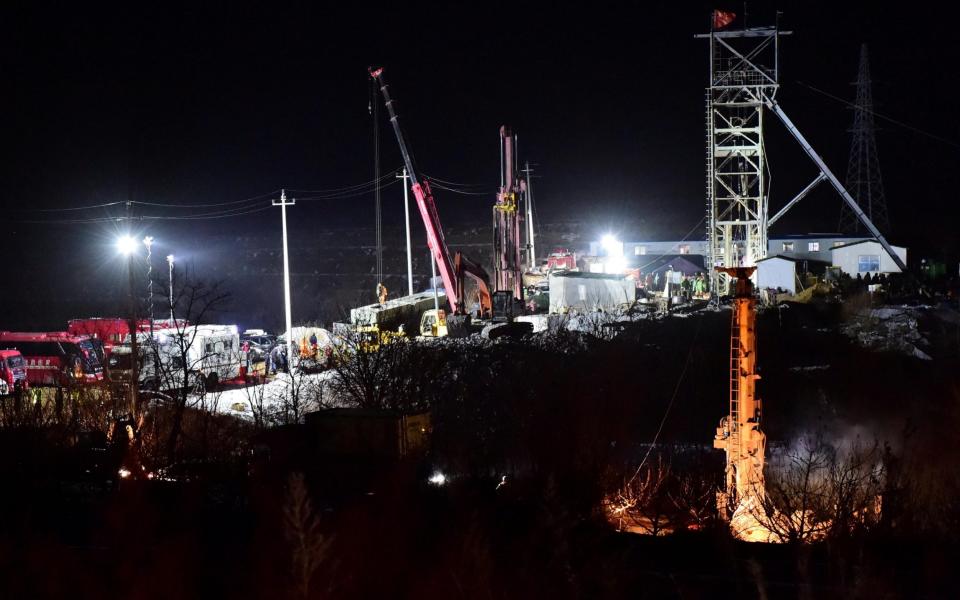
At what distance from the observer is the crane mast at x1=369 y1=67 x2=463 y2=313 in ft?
86.2

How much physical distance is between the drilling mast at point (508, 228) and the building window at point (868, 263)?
12.1 m

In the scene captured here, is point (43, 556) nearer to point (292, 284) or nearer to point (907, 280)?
point (907, 280)

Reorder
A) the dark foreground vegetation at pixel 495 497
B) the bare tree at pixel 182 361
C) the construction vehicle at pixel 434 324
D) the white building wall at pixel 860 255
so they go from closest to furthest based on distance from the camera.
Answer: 1. the dark foreground vegetation at pixel 495 497
2. the bare tree at pixel 182 361
3. the construction vehicle at pixel 434 324
4. the white building wall at pixel 860 255

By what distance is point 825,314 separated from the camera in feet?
72.4

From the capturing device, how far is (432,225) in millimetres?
26609

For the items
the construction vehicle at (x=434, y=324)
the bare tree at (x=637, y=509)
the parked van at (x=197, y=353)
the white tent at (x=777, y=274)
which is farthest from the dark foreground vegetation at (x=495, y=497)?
the white tent at (x=777, y=274)

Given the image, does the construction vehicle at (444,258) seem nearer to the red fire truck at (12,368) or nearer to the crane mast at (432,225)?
the crane mast at (432,225)

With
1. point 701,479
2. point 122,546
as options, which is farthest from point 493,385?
point 122,546

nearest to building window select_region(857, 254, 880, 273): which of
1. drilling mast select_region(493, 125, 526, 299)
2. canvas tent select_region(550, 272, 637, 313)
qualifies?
canvas tent select_region(550, 272, 637, 313)

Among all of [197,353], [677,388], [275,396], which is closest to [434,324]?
[197,353]

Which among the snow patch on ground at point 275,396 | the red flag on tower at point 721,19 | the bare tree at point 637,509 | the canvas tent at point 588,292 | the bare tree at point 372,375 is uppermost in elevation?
the red flag on tower at point 721,19

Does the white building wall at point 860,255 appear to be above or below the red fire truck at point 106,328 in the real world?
above

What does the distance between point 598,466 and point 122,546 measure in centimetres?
551

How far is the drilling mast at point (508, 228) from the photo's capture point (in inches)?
1036
